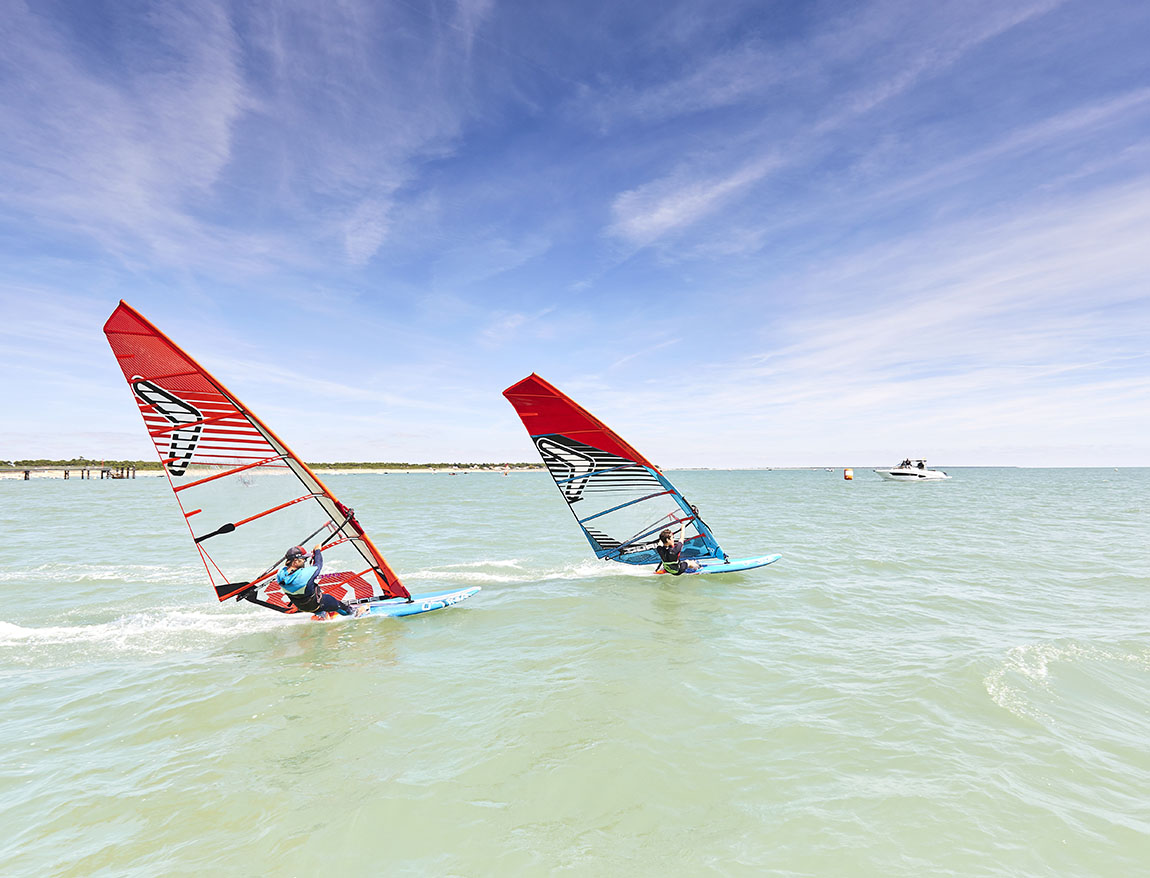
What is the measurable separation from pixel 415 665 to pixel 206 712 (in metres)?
2.30

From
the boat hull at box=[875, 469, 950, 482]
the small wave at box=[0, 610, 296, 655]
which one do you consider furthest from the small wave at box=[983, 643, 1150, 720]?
the boat hull at box=[875, 469, 950, 482]

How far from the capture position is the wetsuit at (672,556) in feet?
41.7

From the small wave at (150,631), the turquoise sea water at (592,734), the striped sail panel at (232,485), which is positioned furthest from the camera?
the small wave at (150,631)

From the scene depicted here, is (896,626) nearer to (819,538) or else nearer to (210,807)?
(210,807)

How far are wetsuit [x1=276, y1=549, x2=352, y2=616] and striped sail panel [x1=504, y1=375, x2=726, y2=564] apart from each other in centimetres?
481

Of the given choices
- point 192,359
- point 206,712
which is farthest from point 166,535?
point 206,712

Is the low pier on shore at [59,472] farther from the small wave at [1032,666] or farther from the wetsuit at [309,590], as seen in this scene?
the small wave at [1032,666]

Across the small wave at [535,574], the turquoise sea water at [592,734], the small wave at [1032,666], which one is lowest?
the small wave at [1032,666]

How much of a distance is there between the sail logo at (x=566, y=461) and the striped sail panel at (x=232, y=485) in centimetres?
421

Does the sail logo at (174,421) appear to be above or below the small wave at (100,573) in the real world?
above

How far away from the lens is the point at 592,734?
530 centimetres

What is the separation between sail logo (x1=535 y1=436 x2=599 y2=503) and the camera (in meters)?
12.3

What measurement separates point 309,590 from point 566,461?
221 inches

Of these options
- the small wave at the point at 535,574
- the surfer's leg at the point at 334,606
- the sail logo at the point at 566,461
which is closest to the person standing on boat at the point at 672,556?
the small wave at the point at 535,574
